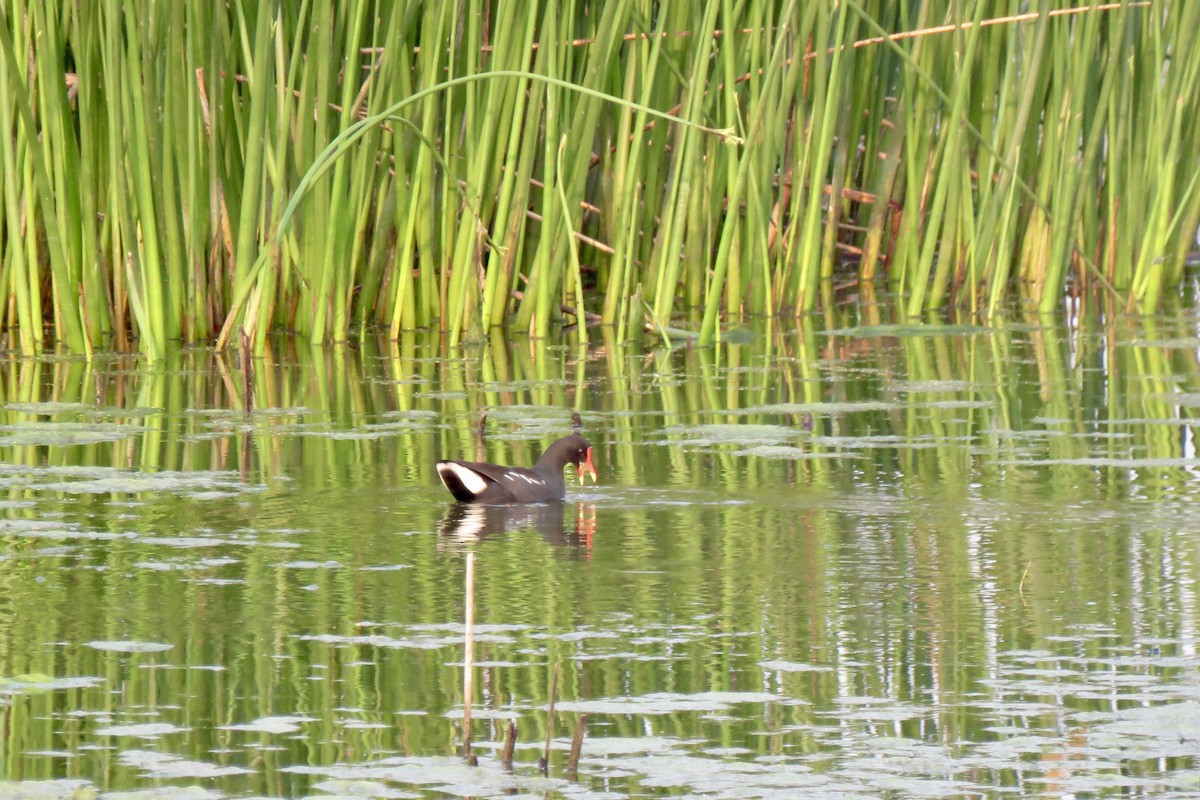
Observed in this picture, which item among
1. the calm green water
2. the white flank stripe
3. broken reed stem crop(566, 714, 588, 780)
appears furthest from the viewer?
the white flank stripe

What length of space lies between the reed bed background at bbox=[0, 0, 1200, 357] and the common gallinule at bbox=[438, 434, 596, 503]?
6.19ft

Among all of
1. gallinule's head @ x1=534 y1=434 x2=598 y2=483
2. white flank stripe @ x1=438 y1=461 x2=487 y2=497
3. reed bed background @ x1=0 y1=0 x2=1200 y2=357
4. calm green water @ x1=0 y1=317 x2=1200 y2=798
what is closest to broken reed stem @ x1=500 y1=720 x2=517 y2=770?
calm green water @ x1=0 y1=317 x2=1200 y2=798

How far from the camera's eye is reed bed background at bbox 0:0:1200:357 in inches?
331

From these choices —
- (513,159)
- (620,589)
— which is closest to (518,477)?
(620,589)

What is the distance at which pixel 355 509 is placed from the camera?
552 cm

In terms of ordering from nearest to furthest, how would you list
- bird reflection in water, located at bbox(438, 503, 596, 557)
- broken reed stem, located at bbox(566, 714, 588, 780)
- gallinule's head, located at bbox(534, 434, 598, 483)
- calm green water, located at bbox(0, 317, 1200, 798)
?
broken reed stem, located at bbox(566, 714, 588, 780)
calm green water, located at bbox(0, 317, 1200, 798)
bird reflection in water, located at bbox(438, 503, 596, 557)
gallinule's head, located at bbox(534, 434, 598, 483)

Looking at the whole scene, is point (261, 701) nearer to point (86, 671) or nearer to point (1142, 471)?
point (86, 671)

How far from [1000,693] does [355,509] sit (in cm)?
232

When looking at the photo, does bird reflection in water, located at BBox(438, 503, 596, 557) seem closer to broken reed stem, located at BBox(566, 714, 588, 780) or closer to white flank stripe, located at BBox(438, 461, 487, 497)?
white flank stripe, located at BBox(438, 461, 487, 497)

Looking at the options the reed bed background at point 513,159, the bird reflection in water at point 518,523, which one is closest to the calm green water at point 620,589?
the bird reflection in water at point 518,523

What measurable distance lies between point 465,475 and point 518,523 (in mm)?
183

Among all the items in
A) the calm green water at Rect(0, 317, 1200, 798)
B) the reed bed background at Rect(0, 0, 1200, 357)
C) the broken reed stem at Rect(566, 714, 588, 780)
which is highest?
the reed bed background at Rect(0, 0, 1200, 357)

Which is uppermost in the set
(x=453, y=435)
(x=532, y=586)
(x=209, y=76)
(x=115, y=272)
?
(x=209, y=76)

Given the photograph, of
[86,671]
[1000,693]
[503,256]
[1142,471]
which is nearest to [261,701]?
[86,671]
